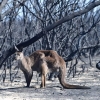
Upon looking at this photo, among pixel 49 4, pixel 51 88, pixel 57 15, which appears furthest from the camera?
pixel 57 15

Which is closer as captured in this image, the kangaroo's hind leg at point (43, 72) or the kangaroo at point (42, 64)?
the kangaroo's hind leg at point (43, 72)

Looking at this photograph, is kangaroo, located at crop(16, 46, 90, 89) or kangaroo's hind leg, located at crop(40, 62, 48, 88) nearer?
kangaroo's hind leg, located at crop(40, 62, 48, 88)

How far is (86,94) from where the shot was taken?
8008mm

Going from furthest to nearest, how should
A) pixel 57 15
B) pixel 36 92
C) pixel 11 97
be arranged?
1. pixel 57 15
2. pixel 36 92
3. pixel 11 97

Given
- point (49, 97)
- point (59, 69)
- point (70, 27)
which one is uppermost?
point (70, 27)

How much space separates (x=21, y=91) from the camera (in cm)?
839

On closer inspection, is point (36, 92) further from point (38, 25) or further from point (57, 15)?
point (38, 25)

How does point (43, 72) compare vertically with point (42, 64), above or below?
below

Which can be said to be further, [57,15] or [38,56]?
[57,15]

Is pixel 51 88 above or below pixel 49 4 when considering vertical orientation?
below

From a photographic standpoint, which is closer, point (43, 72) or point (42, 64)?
point (43, 72)

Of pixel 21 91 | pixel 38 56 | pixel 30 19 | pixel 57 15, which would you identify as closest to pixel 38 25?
pixel 30 19

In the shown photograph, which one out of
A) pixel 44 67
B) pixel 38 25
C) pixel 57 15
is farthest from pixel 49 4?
pixel 44 67

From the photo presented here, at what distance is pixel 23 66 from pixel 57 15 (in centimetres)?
328
